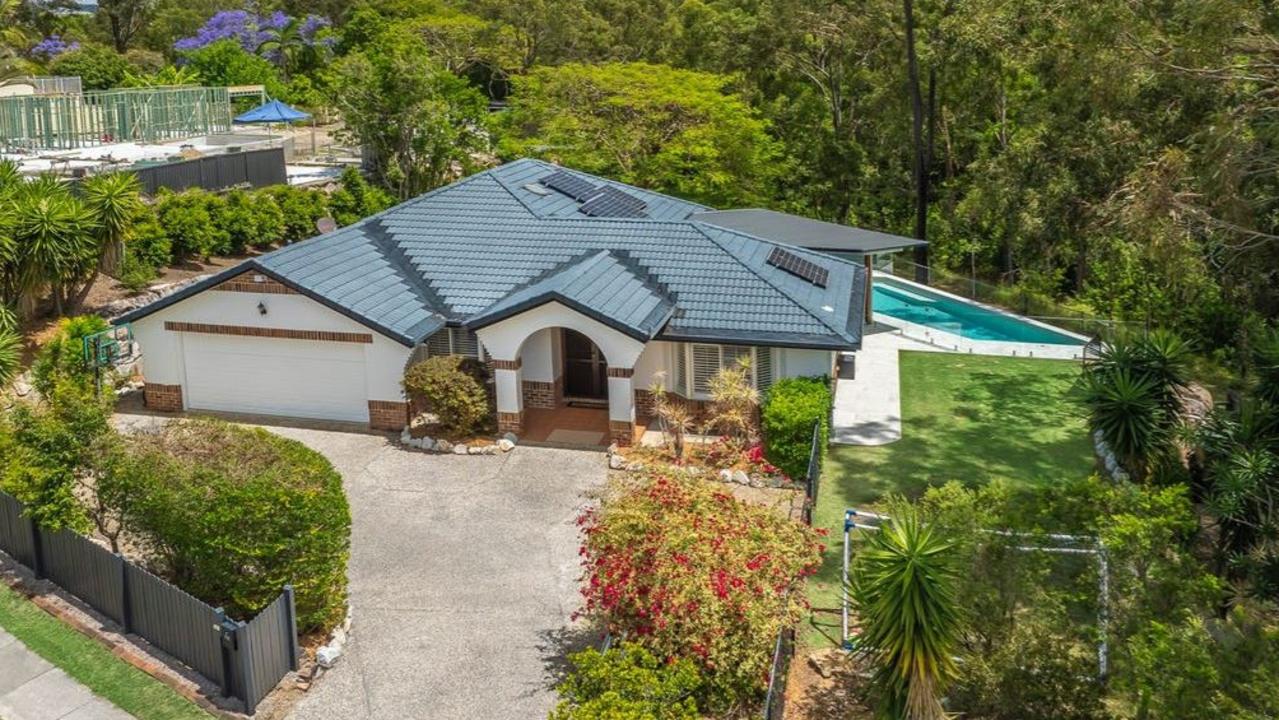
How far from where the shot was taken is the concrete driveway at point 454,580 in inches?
578

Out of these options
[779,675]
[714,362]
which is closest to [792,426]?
[714,362]

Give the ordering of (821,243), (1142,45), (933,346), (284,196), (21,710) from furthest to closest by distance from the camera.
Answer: (284,196) → (933,346) → (821,243) → (1142,45) → (21,710)

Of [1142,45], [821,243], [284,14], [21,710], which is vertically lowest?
[21,710]

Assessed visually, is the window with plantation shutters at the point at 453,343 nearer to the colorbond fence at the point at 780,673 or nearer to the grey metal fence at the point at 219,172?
the colorbond fence at the point at 780,673

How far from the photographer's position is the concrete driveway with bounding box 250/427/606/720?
48.1 ft

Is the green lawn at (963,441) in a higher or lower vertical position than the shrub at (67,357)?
lower

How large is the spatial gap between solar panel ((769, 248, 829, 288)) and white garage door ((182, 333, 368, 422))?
32.1 feet

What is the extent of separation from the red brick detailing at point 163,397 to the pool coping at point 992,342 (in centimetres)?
2015

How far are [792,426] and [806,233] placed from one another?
1141cm

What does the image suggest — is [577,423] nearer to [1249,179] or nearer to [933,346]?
[933,346]

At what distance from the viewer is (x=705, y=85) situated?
153 feet

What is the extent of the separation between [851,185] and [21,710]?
1622 inches

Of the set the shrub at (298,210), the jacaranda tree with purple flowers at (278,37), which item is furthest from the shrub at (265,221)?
the jacaranda tree with purple flowers at (278,37)

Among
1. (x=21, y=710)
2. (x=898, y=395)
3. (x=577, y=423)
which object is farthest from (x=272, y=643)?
(x=898, y=395)
